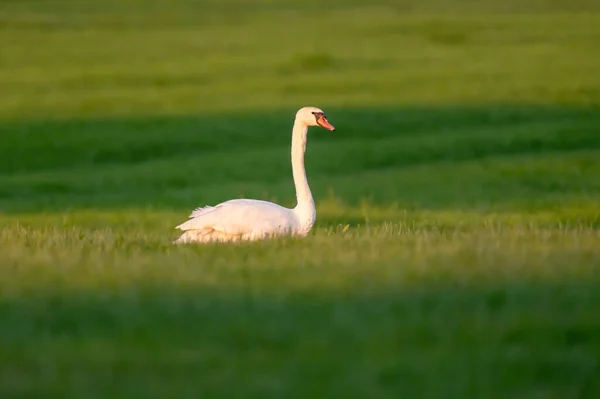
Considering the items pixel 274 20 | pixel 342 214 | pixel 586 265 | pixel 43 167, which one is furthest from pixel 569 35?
pixel 586 265

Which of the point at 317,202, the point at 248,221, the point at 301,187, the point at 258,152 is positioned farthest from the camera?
the point at 258,152

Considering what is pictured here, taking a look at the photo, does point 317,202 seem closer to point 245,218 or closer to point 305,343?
point 245,218

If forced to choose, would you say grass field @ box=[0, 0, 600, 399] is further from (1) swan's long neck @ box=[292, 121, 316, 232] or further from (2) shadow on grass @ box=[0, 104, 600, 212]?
(1) swan's long neck @ box=[292, 121, 316, 232]

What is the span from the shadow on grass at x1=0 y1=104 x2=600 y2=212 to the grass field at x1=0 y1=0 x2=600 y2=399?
0.10 metres

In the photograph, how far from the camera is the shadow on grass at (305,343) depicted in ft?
20.6

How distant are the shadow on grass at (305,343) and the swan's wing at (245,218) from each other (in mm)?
4030

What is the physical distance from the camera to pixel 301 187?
13.2m

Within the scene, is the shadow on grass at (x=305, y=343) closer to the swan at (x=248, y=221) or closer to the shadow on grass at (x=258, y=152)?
the swan at (x=248, y=221)

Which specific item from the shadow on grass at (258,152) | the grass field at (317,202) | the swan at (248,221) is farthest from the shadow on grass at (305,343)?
the shadow on grass at (258,152)

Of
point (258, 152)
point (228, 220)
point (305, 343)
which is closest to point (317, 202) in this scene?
point (258, 152)

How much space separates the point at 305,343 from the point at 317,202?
14.5 metres

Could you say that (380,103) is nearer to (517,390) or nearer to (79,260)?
(79,260)

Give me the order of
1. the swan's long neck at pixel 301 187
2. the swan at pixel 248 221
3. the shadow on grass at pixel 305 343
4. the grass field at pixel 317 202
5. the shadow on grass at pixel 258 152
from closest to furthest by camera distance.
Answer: the shadow on grass at pixel 305 343, the grass field at pixel 317 202, the swan at pixel 248 221, the swan's long neck at pixel 301 187, the shadow on grass at pixel 258 152

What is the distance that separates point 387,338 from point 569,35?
5160cm
